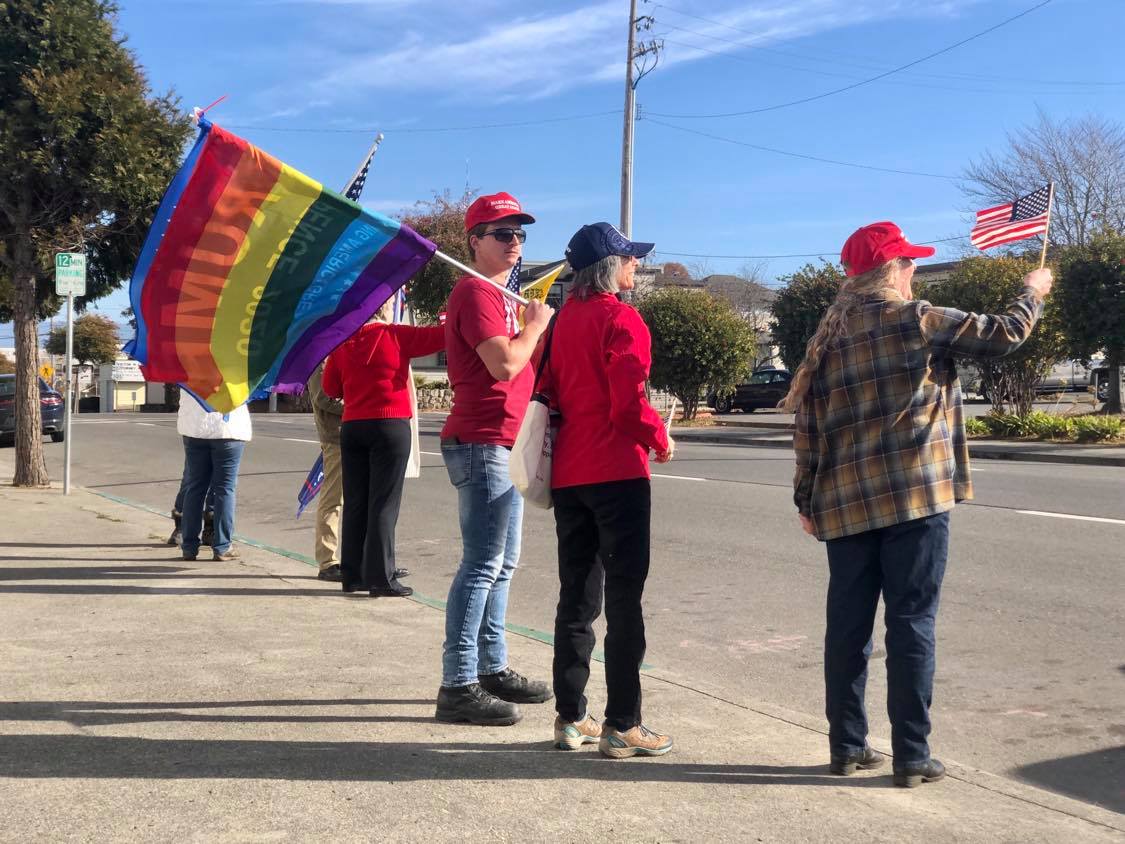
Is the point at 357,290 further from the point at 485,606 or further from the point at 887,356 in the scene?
the point at 887,356

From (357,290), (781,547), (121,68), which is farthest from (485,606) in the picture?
(121,68)

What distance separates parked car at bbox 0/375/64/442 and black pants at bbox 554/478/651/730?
23.1 m

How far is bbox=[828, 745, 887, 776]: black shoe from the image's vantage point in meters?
3.81

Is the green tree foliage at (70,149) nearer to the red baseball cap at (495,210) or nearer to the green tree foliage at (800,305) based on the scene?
the red baseball cap at (495,210)

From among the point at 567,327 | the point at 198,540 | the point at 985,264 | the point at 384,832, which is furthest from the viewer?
the point at 985,264

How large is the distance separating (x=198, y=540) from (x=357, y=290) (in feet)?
11.5

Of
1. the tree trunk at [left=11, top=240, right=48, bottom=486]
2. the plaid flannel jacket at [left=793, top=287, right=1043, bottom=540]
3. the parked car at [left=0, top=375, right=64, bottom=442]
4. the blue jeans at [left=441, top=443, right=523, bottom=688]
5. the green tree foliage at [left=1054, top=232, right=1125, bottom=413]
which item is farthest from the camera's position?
the parked car at [left=0, top=375, right=64, bottom=442]

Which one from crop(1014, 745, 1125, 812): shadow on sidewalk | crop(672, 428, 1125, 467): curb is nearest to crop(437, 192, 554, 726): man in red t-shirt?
crop(1014, 745, 1125, 812): shadow on sidewalk

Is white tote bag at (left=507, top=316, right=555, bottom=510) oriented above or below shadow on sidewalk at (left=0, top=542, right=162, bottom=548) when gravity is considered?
above

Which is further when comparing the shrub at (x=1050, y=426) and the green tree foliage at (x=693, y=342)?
the green tree foliage at (x=693, y=342)

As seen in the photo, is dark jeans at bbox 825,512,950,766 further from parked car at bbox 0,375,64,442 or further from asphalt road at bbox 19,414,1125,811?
parked car at bbox 0,375,64,442

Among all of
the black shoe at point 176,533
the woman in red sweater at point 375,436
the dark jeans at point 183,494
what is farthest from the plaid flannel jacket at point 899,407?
the black shoe at point 176,533

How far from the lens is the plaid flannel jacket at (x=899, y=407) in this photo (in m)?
3.71

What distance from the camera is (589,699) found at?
4656mm
